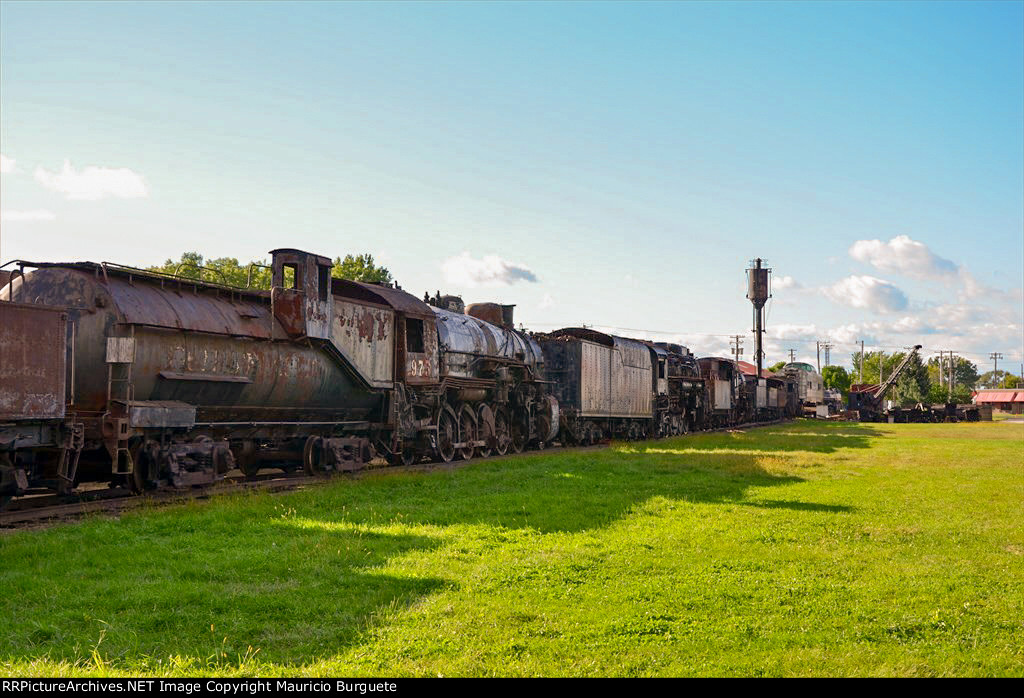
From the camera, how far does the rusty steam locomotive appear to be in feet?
44.1

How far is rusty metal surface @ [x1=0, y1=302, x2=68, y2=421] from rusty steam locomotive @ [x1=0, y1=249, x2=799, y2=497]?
20 mm

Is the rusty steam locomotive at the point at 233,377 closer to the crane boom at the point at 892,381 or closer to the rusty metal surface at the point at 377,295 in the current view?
the rusty metal surface at the point at 377,295

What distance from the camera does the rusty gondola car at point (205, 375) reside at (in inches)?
524

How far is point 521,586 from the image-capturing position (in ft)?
29.1

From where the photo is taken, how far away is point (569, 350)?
109 feet

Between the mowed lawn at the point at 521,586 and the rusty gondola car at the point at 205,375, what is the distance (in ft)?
6.51

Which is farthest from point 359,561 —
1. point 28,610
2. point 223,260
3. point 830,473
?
point 223,260

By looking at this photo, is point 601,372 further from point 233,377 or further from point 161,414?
point 161,414

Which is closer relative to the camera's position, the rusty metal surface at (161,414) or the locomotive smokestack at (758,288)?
the rusty metal surface at (161,414)

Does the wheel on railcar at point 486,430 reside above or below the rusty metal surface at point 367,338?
below

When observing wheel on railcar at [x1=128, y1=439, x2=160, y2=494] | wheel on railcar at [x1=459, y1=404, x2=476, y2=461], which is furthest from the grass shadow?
wheel on railcar at [x1=459, y1=404, x2=476, y2=461]

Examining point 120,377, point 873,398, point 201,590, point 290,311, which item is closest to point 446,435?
point 290,311

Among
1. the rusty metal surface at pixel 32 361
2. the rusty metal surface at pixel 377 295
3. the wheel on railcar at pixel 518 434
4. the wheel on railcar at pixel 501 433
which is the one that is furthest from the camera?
the wheel on railcar at pixel 518 434

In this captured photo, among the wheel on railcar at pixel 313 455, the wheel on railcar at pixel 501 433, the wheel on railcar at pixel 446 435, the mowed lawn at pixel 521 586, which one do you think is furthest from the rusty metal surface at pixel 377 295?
the mowed lawn at pixel 521 586
